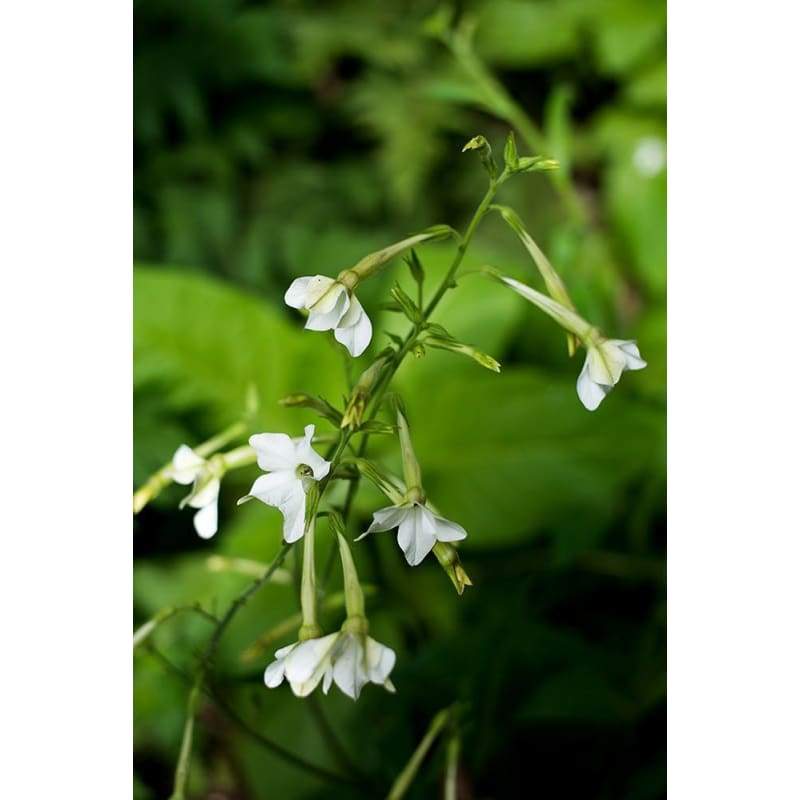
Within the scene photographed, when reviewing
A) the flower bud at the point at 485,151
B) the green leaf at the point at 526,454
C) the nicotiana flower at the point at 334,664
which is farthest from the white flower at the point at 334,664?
the green leaf at the point at 526,454

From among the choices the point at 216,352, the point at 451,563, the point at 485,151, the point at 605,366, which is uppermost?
the point at 216,352

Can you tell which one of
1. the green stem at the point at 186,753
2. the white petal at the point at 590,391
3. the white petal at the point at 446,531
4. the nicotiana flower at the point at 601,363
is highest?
the nicotiana flower at the point at 601,363

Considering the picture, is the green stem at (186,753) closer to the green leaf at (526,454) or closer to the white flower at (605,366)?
the white flower at (605,366)

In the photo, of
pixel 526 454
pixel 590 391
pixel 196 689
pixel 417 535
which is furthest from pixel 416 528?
pixel 526 454

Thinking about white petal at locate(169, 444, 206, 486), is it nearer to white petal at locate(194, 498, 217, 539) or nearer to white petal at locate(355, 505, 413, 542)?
white petal at locate(194, 498, 217, 539)

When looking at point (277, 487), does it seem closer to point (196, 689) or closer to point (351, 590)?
point (351, 590)

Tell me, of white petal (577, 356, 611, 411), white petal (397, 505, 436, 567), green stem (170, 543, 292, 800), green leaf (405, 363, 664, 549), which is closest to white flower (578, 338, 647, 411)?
white petal (577, 356, 611, 411)

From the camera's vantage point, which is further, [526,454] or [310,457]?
[526,454]
